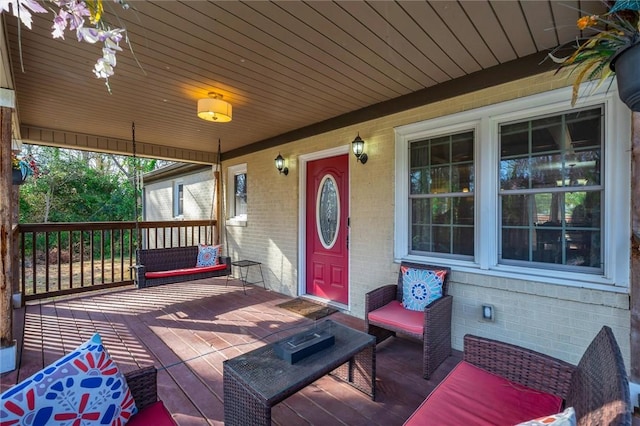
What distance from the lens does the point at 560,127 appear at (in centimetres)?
253

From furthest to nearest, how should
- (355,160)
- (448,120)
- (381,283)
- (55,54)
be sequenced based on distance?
(355,160)
(381,283)
(448,120)
(55,54)

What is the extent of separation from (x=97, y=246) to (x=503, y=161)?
12.3 meters

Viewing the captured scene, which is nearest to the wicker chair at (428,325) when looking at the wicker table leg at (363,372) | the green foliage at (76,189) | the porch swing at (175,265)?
the wicker table leg at (363,372)

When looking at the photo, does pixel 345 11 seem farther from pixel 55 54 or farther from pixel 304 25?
pixel 55 54

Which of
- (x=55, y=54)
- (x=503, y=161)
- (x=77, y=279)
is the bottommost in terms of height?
(x=77, y=279)

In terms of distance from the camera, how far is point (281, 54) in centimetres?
251

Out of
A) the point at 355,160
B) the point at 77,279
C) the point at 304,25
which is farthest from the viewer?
the point at 77,279

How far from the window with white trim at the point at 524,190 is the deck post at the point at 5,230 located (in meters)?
3.58

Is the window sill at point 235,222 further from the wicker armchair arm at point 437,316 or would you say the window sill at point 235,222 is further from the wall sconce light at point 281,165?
the wicker armchair arm at point 437,316

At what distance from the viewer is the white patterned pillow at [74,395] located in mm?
1034

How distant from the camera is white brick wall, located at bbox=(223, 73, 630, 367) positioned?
2.40 meters

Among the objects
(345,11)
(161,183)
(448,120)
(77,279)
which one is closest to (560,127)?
(448,120)

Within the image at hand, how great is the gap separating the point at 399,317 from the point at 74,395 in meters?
2.26

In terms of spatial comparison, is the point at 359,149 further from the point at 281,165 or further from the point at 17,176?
the point at 17,176
